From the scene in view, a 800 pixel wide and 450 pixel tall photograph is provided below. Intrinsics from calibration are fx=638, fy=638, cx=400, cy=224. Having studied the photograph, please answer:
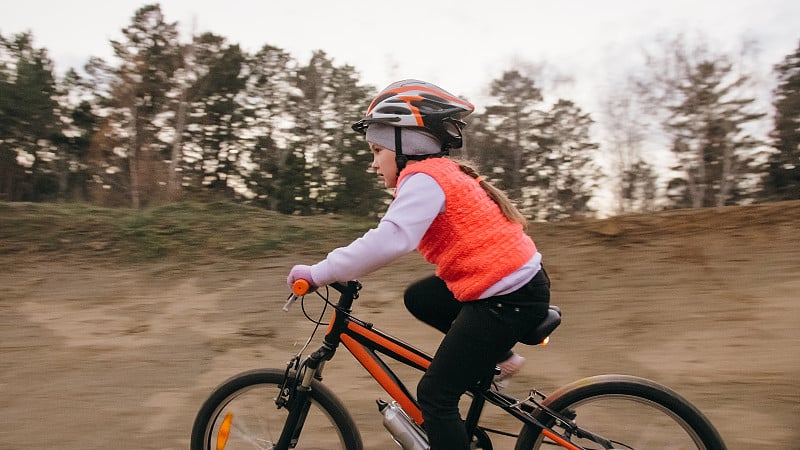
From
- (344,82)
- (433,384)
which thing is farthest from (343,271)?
(344,82)

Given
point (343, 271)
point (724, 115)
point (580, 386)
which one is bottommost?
point (580, 386)

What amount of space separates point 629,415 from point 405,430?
2.96ft

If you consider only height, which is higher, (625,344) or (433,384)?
(433,384)

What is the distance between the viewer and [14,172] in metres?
35.7

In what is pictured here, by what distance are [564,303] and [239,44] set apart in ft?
104

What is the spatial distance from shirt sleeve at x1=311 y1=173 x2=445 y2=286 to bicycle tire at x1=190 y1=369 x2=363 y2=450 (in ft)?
2.18

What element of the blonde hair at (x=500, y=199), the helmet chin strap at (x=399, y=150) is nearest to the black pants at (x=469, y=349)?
the blonde hair at (x=500, y=199)

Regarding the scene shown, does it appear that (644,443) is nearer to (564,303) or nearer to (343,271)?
(343,271)

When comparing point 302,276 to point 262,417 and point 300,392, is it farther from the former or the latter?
point 262,417

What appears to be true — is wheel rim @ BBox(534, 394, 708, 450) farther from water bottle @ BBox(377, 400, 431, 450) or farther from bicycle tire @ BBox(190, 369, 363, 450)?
bicycle tire @ BBox(190, 369, 363, 450)

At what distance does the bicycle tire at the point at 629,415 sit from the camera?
7.97 feet

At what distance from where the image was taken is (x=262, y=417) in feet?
9.56

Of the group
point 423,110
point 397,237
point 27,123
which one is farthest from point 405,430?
point 27,123

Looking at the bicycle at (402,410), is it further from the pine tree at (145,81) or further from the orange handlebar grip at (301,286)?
the pine tree at (145,81)
